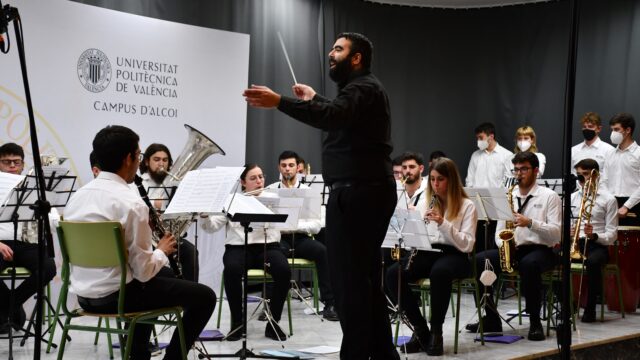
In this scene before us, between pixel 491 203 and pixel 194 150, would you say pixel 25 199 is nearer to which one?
pixel 194 150

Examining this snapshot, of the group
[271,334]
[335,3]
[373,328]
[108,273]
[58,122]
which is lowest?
[271,334]

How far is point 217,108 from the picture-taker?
7.55 m

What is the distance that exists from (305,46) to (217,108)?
1.69 metres

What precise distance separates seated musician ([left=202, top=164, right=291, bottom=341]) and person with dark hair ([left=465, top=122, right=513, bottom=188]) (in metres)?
3.77

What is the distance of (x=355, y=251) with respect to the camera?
346 cm

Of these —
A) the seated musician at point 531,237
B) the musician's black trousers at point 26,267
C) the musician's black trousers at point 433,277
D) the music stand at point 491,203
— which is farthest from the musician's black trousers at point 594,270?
the musician's black trousers at point 26,267

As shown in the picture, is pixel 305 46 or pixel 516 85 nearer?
pixel 305 46

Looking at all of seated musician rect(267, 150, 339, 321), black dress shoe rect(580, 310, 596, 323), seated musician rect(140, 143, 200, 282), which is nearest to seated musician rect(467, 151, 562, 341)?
black dress shoe rect(580, 310, 596, 323)

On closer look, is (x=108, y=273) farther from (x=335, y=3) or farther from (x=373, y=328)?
(x=335, y=3)

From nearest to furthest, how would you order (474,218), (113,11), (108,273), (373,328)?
1. (108,273)
2. (373,328)
3. (474,218)
4. (113,11)

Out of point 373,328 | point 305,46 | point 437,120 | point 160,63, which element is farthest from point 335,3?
point 373,328

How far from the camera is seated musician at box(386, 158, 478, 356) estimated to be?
494cm

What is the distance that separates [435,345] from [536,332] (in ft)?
3.30

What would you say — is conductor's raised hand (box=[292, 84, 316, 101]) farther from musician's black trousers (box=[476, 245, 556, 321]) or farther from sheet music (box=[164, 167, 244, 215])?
Result: musician's black trousers (box=[476, 245, 556, 321])
